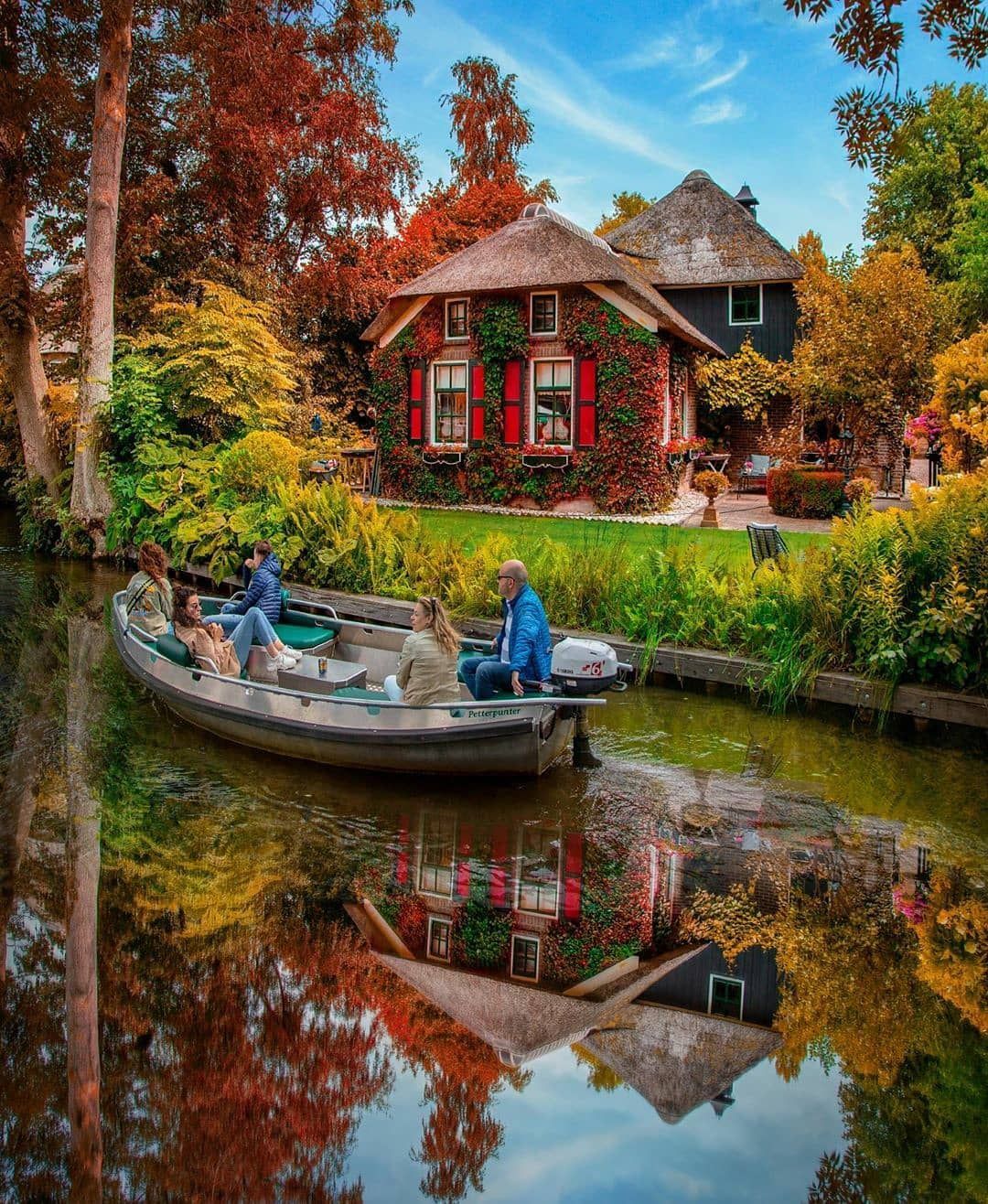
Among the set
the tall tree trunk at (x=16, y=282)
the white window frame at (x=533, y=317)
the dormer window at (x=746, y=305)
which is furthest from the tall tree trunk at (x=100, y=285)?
the dormer window at (x=746, y=305)

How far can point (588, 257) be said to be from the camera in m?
23.5

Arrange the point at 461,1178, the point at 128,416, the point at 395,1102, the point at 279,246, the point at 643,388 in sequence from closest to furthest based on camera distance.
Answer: the point at 461,1178
the point at 395,1102
the point at 128,416
the point at 643,388
the point at 279,246

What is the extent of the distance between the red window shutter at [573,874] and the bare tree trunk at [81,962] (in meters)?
2.77

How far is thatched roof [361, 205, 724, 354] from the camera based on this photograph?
2302 cm

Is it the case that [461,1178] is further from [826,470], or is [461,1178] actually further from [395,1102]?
[826,470]

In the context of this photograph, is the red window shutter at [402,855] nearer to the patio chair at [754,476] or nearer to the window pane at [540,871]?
the window pane at [540,871]

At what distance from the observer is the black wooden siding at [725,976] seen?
5.79 metres

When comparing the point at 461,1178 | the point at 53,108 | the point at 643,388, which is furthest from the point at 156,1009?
the point at 53,108

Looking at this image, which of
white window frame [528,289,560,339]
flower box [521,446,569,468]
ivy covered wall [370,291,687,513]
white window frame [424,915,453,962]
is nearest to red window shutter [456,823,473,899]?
white window frame [424,915,453,962]

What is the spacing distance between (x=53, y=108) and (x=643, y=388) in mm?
12826

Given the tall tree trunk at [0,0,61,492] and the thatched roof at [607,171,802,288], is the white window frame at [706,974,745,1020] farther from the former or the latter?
the thatched roof at [607,171,802,288]

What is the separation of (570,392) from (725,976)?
19.3 m

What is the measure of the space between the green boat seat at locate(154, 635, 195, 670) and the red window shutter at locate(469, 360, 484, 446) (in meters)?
15.2

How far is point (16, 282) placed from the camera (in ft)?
71.6
